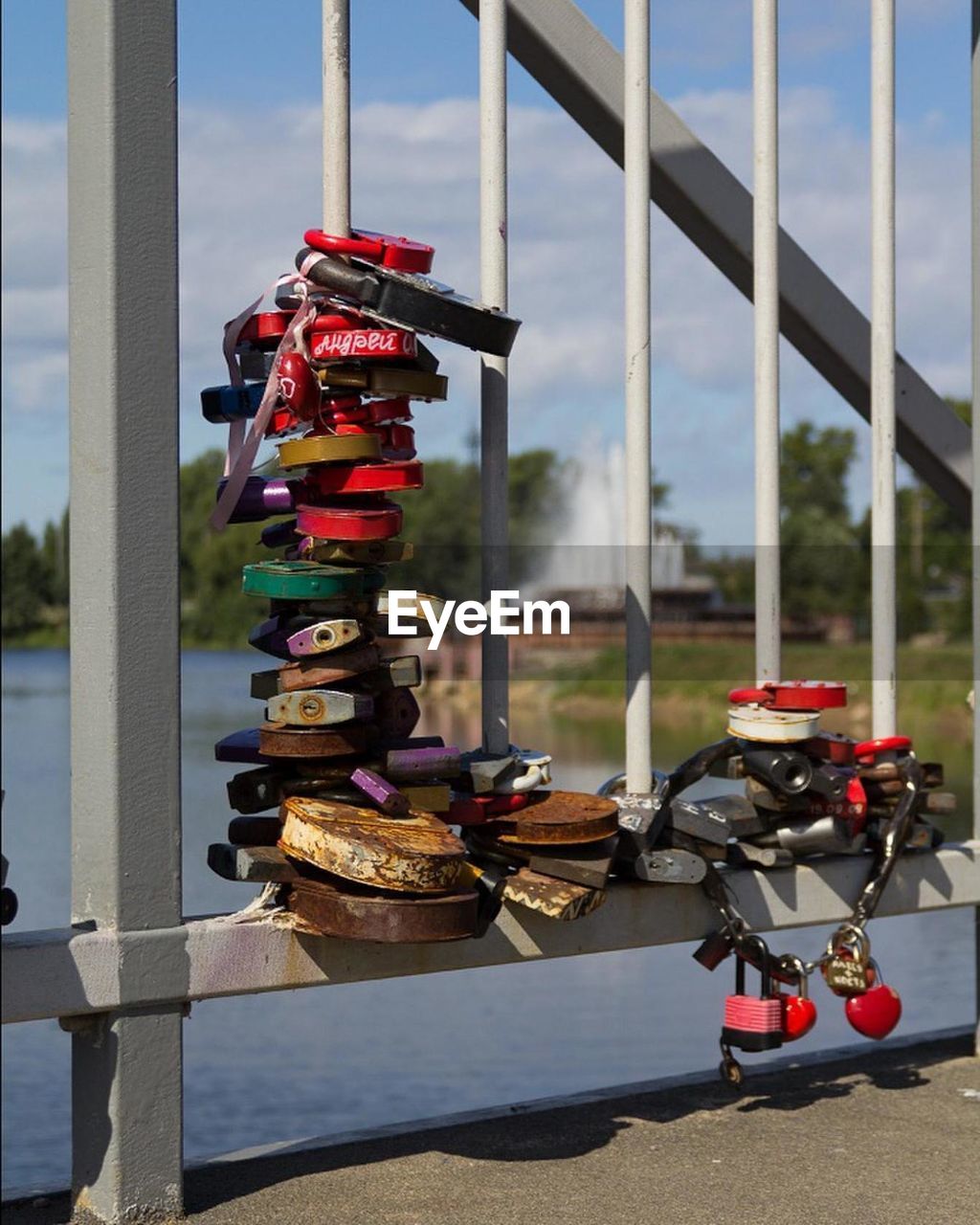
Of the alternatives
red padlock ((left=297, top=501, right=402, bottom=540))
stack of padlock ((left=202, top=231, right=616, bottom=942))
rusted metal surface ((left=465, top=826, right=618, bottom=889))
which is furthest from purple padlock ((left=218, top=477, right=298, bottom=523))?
rusted metal surface ((left=465, top=826, right=618, bottom=889))

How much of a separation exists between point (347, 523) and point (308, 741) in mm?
416

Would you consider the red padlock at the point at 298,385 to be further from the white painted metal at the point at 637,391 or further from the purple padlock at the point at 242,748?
the white painted metal at the point at 637,391

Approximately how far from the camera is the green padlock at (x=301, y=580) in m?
3.44

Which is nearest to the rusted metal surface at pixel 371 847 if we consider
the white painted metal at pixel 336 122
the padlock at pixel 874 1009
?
the white painted metal at pixel 336 122

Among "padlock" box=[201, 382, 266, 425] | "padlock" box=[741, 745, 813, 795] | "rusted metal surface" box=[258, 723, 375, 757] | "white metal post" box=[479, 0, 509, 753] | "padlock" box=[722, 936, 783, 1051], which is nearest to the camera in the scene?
"rusted metal surface" box=[258, 723, 375, 757]

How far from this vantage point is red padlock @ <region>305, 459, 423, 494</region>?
348 cm

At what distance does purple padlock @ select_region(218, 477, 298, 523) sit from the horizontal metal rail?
80 cm

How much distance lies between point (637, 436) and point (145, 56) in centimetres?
132

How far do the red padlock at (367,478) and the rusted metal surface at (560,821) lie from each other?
70 cm

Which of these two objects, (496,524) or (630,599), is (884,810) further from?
(496,524)

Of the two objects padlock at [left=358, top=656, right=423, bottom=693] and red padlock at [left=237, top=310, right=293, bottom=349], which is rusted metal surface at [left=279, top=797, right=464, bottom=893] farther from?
→ red padlock at [left=237, top=310, right=293, bottom=349]

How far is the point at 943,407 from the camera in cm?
489

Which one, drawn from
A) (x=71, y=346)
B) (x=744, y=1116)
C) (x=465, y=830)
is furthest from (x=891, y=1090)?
(x=71, y=346)

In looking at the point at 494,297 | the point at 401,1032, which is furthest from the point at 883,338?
the point at 401,1032
